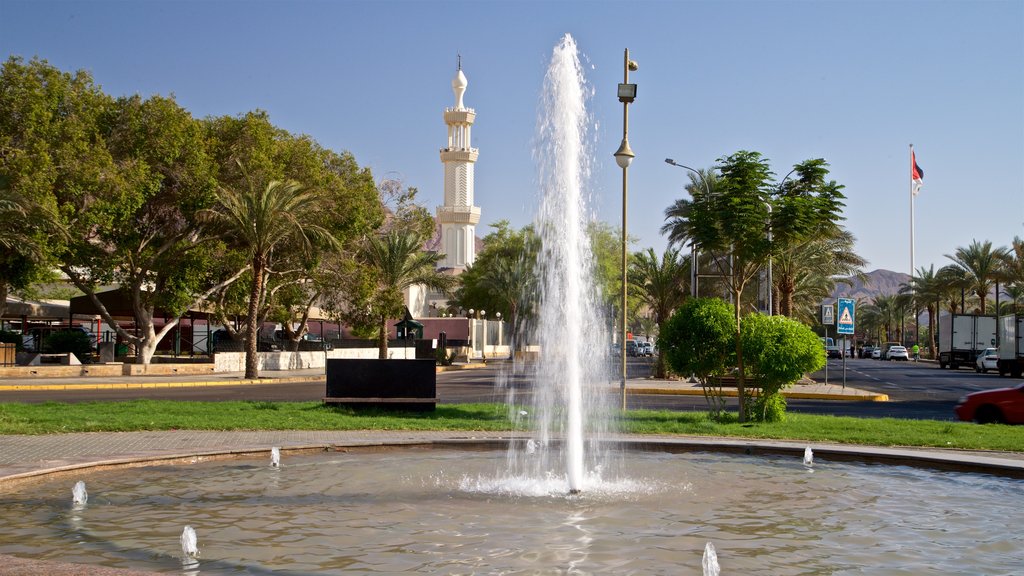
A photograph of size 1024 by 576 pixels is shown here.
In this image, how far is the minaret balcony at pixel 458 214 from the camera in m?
113

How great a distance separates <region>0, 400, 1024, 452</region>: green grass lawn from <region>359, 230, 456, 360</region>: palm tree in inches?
1027

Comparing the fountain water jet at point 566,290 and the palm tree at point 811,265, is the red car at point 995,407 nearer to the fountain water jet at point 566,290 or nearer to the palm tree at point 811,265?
the fountain water jet at point 566,290

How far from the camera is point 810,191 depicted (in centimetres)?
2852

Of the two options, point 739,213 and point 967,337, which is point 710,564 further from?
point 967,337

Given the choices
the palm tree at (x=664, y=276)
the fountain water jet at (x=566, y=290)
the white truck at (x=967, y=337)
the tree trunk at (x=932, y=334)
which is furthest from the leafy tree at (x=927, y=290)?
the fountain water jet at (x=566, y=290)

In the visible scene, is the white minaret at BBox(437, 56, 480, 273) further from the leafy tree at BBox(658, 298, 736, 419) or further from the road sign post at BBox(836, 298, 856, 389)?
the leafy tree at BBox(658, 298, 736, 419)

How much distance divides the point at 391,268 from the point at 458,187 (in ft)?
223

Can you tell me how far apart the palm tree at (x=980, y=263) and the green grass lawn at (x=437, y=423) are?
56457 mm

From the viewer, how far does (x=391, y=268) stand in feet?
158

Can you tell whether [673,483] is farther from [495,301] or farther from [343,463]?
[495,301]

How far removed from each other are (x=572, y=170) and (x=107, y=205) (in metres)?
23.4

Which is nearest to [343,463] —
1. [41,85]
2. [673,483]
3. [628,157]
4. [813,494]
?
[673,483]

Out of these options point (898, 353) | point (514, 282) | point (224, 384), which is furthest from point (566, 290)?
point (898, 353)

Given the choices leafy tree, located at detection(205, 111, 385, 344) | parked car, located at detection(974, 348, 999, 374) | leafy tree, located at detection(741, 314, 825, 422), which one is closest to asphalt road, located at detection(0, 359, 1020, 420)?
leafy tree, located at detection(741, 314, 825, 422)
